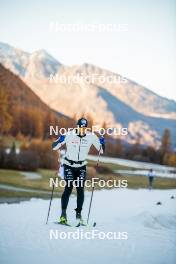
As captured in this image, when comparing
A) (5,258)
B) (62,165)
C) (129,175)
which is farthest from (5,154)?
(5,258)

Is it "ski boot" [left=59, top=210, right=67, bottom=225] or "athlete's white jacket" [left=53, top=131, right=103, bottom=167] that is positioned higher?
"athlete's white jacket" [left=53, top=131, right=103, bottom=167]

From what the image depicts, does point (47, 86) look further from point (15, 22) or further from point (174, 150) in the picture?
point (174, 150)

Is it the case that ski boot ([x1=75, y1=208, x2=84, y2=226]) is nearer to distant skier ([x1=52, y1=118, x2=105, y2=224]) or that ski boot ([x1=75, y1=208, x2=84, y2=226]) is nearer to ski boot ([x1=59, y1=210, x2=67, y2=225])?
distant skier ([x1=52, y1=118, x2=105, y2=224])

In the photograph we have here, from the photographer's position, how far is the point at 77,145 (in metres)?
5.91

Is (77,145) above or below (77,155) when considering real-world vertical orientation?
above

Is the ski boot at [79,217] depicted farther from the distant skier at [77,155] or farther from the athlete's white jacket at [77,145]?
the athlete's white jacket at [77,145]

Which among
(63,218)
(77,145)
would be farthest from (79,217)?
(77,145)

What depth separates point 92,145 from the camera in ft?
19.9

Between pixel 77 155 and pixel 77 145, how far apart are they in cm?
14

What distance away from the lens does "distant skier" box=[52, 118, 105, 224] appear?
5918 millimetres

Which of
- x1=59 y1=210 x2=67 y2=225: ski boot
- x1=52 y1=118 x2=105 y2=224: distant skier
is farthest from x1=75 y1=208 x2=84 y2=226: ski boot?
x1=59 y1=210 x2=67 y2=225: ski boot

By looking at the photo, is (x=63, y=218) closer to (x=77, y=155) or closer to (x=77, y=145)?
(x=77, y=155)

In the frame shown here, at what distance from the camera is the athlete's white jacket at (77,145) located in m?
5.91

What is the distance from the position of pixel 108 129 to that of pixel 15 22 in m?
2.19
